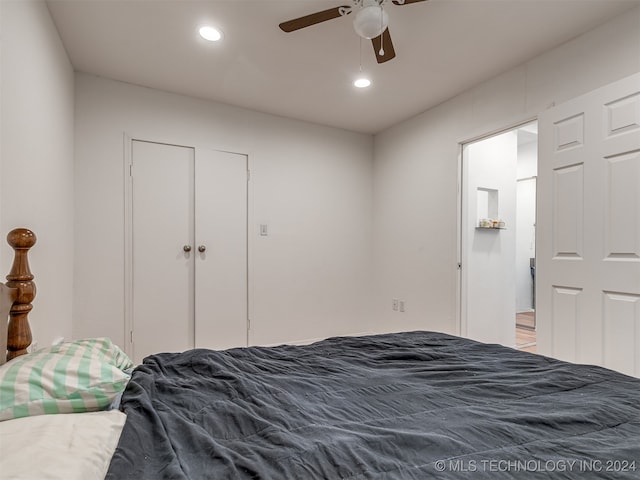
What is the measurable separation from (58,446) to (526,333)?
16.9 feet

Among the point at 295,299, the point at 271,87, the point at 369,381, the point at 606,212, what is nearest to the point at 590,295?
the point at 606,212

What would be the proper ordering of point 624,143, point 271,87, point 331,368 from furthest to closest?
1. point 271,87
2. point 624,143
3. point 331,368

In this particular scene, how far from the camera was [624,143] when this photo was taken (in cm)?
212

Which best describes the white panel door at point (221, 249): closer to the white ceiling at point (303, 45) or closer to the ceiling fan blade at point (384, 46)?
the white ceiling at point (303, 45)

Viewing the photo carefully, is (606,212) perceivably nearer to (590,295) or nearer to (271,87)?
(590,295)

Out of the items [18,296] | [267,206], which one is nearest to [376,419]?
[18,296]

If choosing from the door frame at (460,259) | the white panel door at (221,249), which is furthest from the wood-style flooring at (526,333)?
the white panel door at (221,249)

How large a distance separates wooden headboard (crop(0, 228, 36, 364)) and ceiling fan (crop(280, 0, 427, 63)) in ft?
5.47

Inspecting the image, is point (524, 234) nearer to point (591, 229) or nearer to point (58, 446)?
point (591, 229)

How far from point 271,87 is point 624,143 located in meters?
2.66

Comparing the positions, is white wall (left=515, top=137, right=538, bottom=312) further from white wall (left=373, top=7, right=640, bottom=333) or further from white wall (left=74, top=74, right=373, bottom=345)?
white wall (left=74, top=74, right=373, bottom=345)

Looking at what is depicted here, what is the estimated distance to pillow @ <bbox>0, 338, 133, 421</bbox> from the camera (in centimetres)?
88

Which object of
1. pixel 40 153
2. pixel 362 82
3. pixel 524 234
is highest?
pixel 362 82

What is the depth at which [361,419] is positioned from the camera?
39.1 inches
